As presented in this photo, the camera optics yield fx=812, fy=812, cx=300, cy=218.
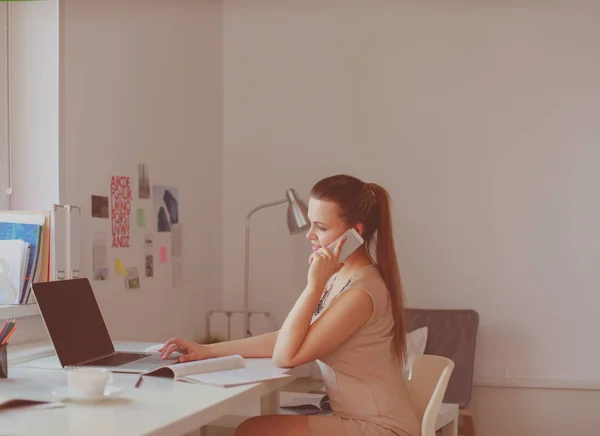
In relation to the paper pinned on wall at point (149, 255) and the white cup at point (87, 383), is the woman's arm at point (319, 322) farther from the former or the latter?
the paper pinned on wall at point (149, 255)

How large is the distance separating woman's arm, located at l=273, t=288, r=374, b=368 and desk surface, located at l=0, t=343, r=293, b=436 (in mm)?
69

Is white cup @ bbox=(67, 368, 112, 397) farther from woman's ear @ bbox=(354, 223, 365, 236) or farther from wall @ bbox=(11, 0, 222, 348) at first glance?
wall @ bbox=(11, 0, 222, 348)

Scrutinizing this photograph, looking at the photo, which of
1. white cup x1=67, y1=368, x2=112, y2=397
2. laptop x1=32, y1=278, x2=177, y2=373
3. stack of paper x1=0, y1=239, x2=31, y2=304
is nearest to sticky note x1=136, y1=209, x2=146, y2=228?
stack of paper x1=0, y1=239, x2=31, y2=304

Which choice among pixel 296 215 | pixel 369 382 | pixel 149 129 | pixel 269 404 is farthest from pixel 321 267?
pixel 149 129

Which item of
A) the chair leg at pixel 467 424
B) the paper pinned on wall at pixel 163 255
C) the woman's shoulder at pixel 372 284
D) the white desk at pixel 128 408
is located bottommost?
the chair leg at pixel 467 424

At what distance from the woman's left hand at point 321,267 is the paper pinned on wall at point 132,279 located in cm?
157

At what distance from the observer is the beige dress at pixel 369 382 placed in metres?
1.92

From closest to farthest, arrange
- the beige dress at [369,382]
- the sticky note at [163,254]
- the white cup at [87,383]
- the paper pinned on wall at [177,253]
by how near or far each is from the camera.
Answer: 1. the white cup at [87,383]
2. the beige dress at [369,382]
3. the sticky note at [163,254]
4. the paper pinned on wall at [177,253]

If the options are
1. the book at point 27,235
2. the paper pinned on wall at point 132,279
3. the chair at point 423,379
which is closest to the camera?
the chair at point 423,379

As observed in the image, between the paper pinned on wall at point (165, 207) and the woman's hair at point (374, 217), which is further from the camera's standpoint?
the paper pinned on wall at point (165, 207)

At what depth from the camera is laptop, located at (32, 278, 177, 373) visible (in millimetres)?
1981

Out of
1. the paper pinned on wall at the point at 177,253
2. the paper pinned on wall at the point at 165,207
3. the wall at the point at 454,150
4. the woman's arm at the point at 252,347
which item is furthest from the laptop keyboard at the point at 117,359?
the wall at the point at 454,150

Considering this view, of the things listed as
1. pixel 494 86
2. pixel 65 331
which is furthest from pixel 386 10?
pixel 65 331

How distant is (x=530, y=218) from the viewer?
3973 millimetres
